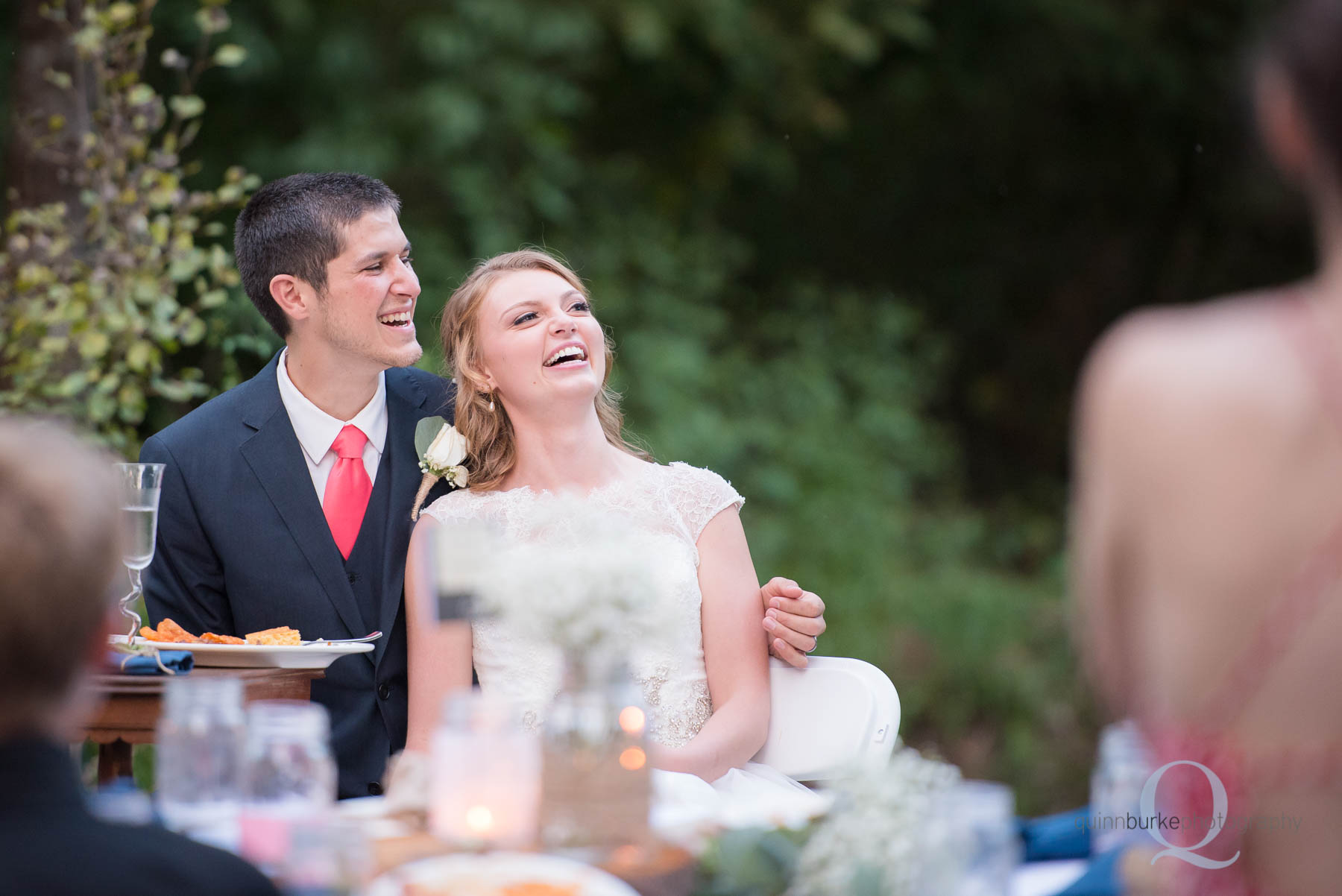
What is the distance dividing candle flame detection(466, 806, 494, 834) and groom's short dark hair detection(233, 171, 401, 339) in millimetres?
2075

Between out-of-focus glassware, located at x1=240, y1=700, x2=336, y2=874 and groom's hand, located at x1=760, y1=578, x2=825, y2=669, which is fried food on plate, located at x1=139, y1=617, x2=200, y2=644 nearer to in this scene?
out-of-focus glassware, located at x1=240, y1=700, x2=336, y2=874

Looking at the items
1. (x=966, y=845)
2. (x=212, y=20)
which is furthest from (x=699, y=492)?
(x=212, y=20)

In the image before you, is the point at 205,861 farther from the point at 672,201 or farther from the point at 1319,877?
the point at 672,201

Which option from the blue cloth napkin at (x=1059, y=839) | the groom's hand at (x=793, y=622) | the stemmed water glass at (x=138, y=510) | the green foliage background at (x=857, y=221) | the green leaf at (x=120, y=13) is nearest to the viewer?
the blue cloth napkin at (x=1059, y=839)

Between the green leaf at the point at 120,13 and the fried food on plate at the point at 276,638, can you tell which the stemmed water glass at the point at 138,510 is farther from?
the green leaf at the point at 120,13

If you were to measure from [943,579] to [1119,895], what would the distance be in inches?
240

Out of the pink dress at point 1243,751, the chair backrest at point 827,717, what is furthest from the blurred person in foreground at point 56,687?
the chair backrest at point 827,717

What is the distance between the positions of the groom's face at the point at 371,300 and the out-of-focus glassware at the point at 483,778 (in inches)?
72.2

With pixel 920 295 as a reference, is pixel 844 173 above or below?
above

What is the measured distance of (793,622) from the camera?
Result: 3.00m

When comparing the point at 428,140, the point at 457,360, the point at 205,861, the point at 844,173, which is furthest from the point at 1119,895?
the point at 844,173

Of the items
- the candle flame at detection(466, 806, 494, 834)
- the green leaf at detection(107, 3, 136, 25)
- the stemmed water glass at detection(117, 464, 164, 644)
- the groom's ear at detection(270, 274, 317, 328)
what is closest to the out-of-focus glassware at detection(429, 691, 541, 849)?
the candle flame at detection(466, 806, 494, 834)

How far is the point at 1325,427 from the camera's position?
3.94 ft

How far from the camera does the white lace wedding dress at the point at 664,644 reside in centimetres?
299
